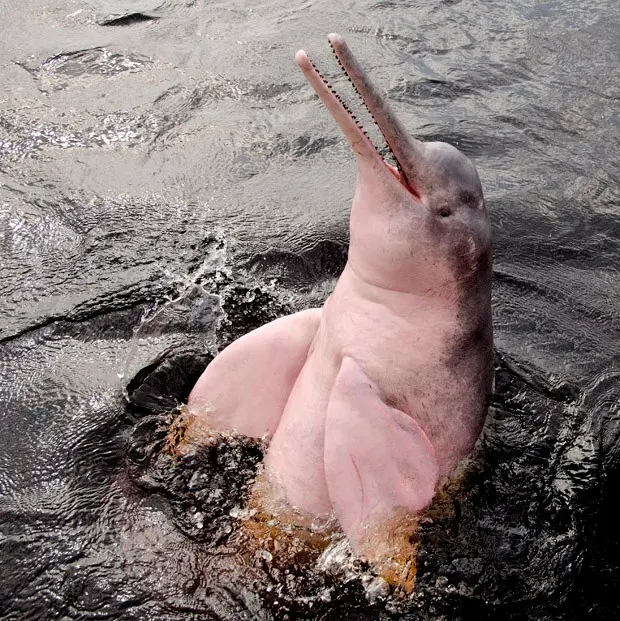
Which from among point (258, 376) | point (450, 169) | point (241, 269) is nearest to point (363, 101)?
→ point (450, 169)

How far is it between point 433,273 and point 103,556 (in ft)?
7.41

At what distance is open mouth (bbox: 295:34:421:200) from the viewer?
4.05 m

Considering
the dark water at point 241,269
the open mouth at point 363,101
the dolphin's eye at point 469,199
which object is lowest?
the dark water at point 241,269

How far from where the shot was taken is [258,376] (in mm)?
5109

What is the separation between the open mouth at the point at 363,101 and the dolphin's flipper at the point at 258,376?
112 cm

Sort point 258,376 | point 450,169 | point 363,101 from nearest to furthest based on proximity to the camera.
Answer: point 363,101
point 450,169
point 258,376

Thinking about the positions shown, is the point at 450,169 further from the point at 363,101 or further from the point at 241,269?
the point at 241,269

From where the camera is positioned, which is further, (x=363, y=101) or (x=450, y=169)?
(x=450, y=169)

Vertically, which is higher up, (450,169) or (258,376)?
(450,169)

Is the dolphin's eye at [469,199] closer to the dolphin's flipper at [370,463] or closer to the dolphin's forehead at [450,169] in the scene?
the dolphin's forehead at [450,169]

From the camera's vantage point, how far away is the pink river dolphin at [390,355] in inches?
173

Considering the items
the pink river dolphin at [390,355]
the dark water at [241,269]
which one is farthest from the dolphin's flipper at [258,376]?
the dark water at [241,269]

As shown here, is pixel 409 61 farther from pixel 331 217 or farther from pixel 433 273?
pixel 433 273

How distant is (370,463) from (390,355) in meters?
0.56
